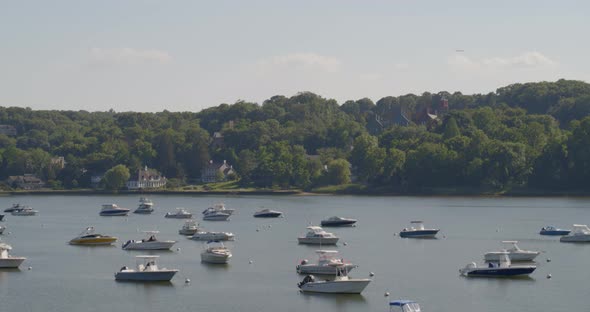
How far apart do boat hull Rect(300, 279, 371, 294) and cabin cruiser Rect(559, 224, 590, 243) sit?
34373mm

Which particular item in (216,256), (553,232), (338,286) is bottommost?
(338,286)

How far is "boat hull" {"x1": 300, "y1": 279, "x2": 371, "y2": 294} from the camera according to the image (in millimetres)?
58125

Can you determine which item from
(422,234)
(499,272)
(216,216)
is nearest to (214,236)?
(422,234)

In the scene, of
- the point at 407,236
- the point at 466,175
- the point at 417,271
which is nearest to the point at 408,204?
the point at 466,175

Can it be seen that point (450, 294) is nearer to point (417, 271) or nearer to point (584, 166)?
point (417, 271)

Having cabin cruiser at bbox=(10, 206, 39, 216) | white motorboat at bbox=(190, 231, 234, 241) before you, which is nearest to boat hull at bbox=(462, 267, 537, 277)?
white motorboat at bbox=(190, 231, 234, 241)

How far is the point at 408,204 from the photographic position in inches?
5723

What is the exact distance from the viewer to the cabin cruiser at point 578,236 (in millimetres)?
86688

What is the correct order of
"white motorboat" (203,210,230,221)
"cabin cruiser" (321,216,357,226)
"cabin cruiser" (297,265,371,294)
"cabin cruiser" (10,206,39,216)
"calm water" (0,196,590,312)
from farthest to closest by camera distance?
"cabin cruiser" (10,206,39,216) < "white motorboat" (203,210,230,221) < "cabin cruiser" (321,216,357,226) < "cabin cruiser" (297,265,371,294) < "calm water" (0,196,590,312)

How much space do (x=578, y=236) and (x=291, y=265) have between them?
28197mm

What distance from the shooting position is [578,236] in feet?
285

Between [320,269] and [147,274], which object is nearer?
[147,274]

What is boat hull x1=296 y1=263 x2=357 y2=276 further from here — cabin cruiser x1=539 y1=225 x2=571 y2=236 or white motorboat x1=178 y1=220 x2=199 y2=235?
cabin cruiser x1=539 y1=225 x2=571 y2=236

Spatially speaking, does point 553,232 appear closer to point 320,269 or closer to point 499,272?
point 499,272
